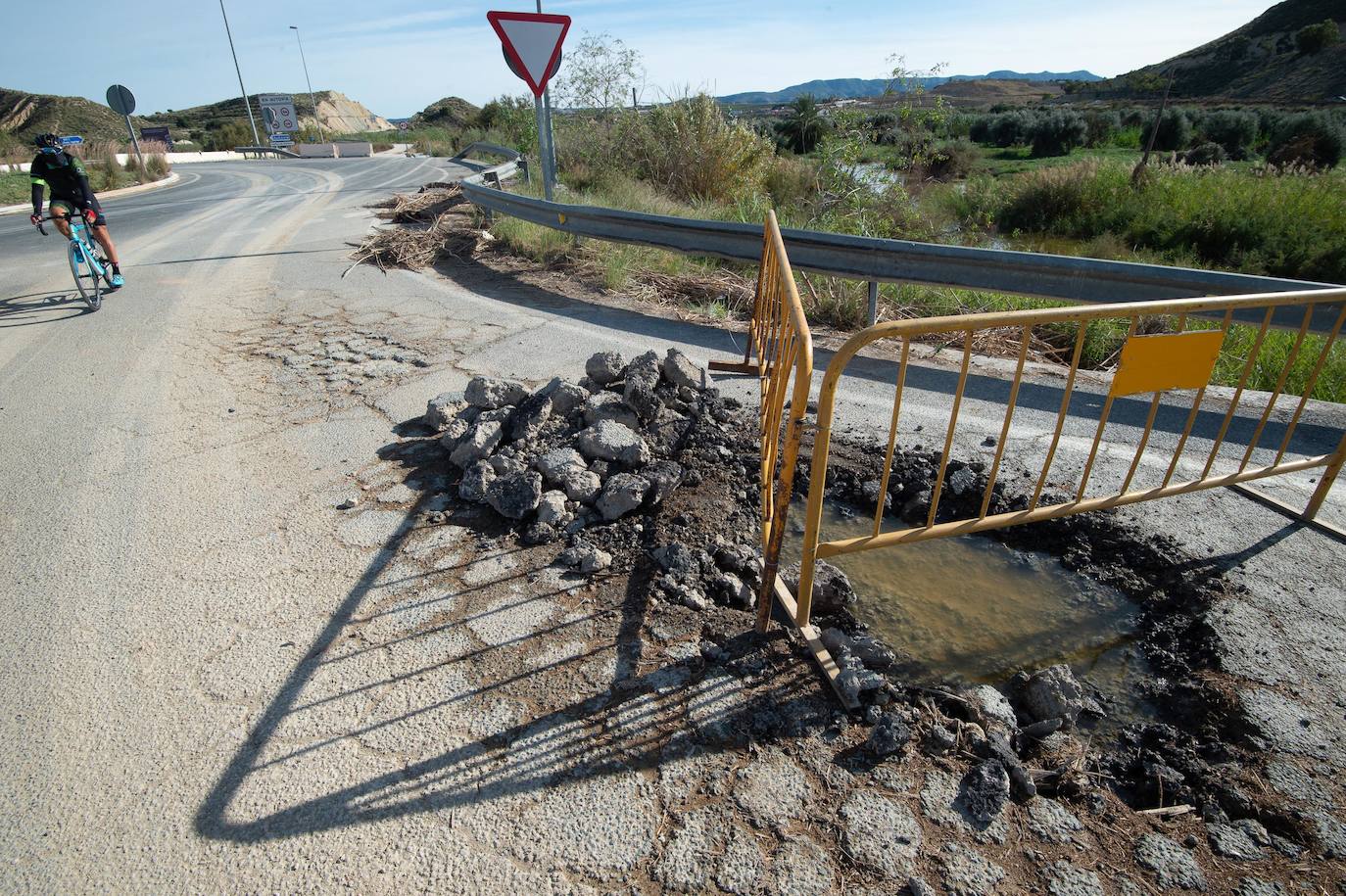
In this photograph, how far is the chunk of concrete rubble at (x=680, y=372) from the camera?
423cm

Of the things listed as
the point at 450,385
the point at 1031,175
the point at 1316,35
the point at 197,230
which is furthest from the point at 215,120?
the point at 1316,35

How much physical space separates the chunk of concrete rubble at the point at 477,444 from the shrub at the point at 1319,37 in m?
78.1

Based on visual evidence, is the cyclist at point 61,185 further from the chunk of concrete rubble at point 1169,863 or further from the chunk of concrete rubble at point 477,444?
the chunk of concrete rubble at point 1169,863

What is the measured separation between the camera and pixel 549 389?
13.5ft

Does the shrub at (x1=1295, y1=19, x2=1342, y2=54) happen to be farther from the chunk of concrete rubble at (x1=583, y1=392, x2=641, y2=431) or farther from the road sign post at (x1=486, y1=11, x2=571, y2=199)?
the chunk of concrete rubble at (x1=583, y1=392, x2=641, y2=431)

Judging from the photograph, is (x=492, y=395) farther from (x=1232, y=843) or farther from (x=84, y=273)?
(x=84, y=273)

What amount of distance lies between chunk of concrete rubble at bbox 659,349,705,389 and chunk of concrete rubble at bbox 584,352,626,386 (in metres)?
0.29

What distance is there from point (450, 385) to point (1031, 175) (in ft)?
67.8

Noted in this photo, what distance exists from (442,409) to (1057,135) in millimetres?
42268

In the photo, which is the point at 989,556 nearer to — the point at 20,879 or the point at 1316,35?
the point at 20,879

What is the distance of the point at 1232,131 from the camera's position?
3052 cm

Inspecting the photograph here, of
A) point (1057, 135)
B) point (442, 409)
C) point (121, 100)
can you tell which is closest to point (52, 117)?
point (121, 100)

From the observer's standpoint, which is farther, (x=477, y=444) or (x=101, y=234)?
(x=101, y=234)

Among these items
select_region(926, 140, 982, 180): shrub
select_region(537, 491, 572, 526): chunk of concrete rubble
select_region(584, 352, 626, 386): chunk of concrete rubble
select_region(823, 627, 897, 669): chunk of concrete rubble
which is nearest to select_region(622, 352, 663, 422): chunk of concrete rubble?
select_region(584, 352, 626, 386): chunk of concrete rubble
